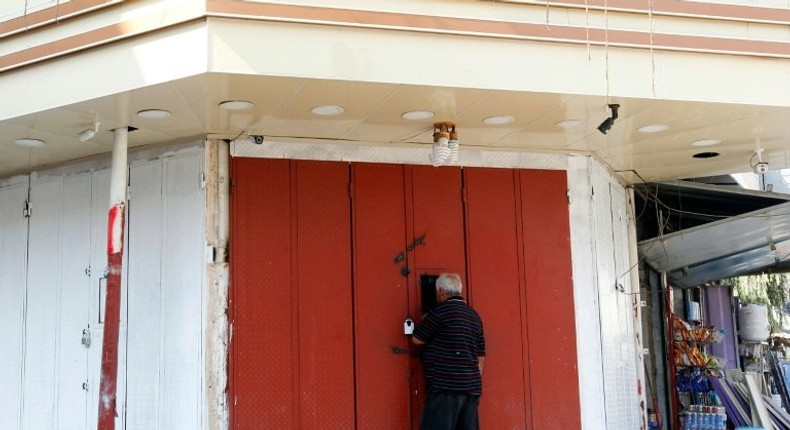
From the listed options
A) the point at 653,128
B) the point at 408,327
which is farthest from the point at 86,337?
the point at 653,128

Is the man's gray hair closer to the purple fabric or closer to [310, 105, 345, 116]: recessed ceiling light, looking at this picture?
[310, 105, 345, 116]: recessed ceiling light

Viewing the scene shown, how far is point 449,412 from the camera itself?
6.19 metres

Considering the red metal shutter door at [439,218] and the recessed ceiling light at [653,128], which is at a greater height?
the recessed ceiling light at [653,128]

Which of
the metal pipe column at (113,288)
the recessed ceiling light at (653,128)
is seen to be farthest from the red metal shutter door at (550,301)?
the metal pipe column at (113,288)

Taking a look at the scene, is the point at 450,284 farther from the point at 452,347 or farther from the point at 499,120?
the point at 499,120

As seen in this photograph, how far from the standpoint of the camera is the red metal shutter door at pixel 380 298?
6.54 m

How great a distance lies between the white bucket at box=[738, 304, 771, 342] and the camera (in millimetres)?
11243

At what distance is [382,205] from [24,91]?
9.78ft

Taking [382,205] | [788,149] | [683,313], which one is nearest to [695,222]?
[683,313]

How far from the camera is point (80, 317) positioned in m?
6.97

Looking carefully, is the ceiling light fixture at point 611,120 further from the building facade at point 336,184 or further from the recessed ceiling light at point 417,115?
the recessed ceiling light at point 417,115

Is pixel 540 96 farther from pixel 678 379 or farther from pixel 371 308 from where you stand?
pixel 678 379

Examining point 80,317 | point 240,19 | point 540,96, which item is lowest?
point 80,317

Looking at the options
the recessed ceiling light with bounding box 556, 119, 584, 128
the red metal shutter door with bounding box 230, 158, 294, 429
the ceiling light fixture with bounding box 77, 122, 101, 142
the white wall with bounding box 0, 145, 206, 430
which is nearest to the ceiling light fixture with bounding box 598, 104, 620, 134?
the recessed ceiling light with bounding box 556, 119, 584, 128
